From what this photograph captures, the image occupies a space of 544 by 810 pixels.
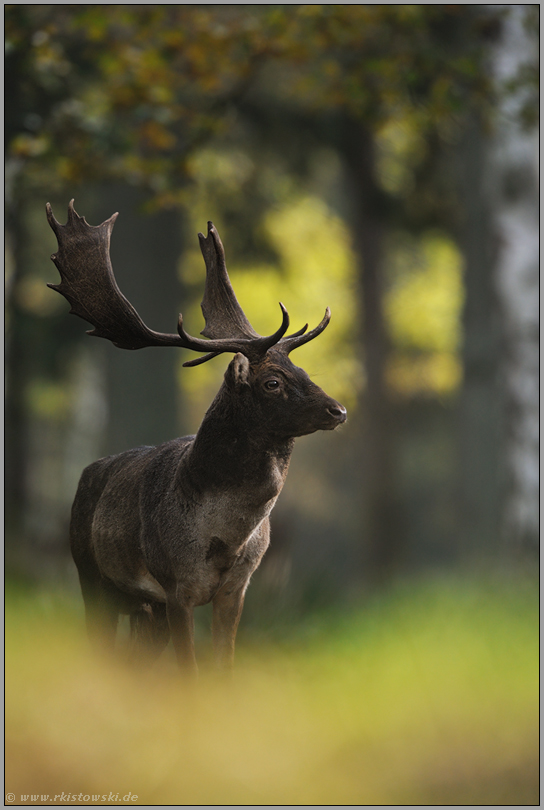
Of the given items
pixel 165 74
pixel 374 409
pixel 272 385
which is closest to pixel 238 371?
pixel 272 385

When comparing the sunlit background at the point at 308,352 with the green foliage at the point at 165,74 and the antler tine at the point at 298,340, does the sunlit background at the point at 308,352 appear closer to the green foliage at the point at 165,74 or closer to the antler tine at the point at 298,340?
the green foliage at the point at 165,74

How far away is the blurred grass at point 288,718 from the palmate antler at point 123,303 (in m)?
0.88

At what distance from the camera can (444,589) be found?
535cm

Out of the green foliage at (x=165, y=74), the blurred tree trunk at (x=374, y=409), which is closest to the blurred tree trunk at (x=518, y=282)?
the green foliage at (x=165, y=74)

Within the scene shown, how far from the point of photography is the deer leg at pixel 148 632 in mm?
2201

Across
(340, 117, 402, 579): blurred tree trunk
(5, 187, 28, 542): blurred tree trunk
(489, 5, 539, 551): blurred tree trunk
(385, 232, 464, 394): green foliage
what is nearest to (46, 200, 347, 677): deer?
(489, 5, 539, 551): blurred tree trunk

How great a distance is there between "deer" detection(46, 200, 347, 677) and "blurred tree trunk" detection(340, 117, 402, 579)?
29.0 feet

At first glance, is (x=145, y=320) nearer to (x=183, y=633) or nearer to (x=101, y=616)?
(x=101, y=616)

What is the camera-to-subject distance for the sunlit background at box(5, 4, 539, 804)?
7.52ft

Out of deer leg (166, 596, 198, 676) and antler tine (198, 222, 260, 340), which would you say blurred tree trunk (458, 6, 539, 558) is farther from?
deer leg (166, 596, 198, 676)

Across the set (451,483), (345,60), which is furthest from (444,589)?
(451,483)

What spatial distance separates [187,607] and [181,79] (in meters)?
5.21

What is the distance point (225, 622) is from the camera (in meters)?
2.16

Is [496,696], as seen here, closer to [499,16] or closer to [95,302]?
[95,302]
